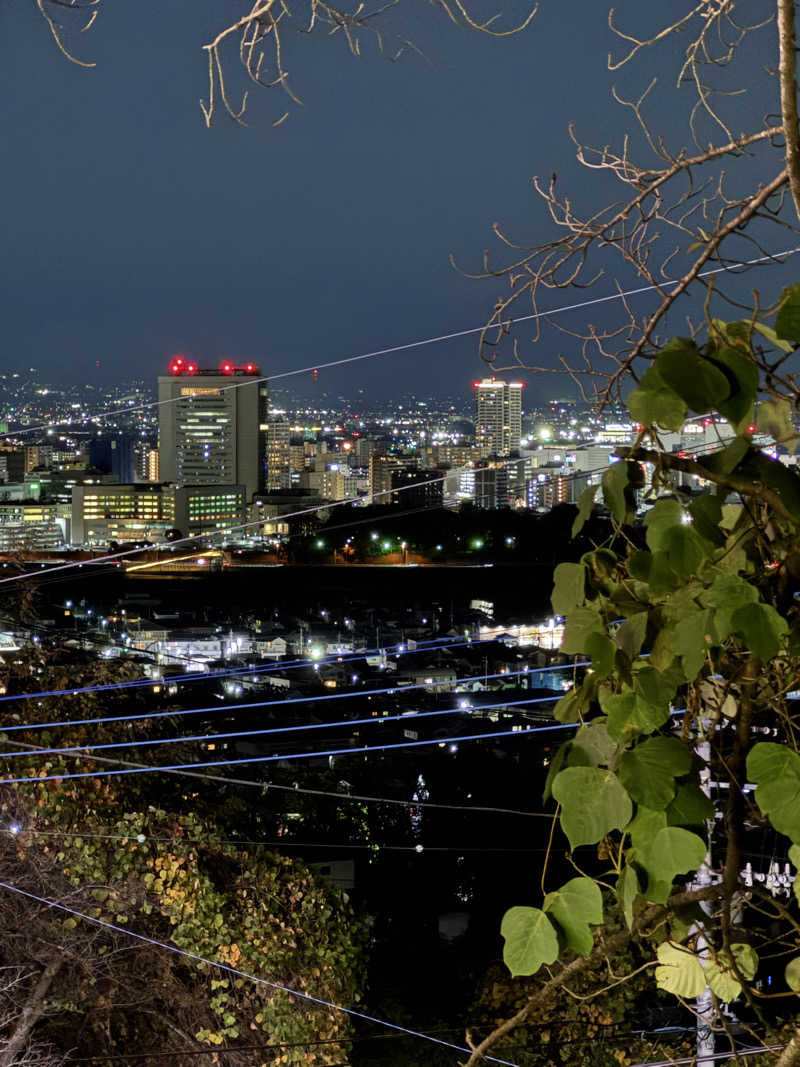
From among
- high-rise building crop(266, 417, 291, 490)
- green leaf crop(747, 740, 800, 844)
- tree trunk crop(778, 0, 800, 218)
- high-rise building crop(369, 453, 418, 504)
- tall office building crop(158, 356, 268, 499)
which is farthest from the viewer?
high-rise building crop(266, 417, 291, 490)

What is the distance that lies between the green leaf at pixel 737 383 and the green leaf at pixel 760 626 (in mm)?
86

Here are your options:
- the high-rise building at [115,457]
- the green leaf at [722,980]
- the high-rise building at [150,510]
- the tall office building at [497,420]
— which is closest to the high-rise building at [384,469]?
the high-rise building at [150,510]

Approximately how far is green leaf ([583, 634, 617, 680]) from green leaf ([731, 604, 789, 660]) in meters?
0.07

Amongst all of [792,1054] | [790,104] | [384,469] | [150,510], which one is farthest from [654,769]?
[150,510]

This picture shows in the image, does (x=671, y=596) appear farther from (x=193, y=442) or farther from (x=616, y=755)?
(x=193, y=442)

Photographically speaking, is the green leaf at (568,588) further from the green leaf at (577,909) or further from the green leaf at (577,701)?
the green leaf at (577,909)

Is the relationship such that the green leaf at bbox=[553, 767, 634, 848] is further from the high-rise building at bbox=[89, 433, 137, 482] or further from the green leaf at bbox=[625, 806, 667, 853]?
the high-rise building at bbox=[89, 433, 137, 482]

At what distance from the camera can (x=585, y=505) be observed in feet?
1.89

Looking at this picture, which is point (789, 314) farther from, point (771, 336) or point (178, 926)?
point (178, 926)

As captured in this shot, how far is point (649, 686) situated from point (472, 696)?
10.7 m

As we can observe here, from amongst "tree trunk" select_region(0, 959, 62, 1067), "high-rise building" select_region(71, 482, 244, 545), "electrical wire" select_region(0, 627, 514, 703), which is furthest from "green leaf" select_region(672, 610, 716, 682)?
"high-rise building" select_region(71, 482, 244, 545)

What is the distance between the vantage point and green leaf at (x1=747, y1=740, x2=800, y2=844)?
0.46 meters

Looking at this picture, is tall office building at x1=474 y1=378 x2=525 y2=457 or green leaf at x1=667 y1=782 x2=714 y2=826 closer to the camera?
green leaf at x1=667 y1=782 x2=714 y2=826

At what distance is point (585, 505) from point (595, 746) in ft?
0.43
